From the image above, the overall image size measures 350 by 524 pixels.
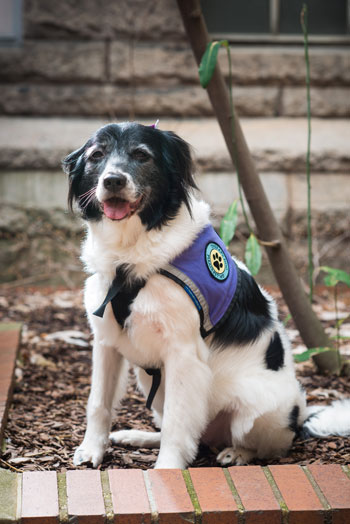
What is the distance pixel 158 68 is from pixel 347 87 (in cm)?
179

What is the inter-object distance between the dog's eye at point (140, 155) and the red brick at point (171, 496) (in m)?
1.16

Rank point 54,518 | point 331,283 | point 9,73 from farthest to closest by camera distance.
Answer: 1. point 9,73
2. point 331,283
3. point 54,518

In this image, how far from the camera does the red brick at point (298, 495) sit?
79.0 inches

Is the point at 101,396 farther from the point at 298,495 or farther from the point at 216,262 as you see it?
the point at 298,495

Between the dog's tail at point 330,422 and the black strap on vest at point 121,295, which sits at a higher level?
the black strap on vest at point 121,295

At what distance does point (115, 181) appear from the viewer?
7.82ft

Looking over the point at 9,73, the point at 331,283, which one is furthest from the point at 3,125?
the point at 331,283

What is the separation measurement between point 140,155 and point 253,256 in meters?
1.03

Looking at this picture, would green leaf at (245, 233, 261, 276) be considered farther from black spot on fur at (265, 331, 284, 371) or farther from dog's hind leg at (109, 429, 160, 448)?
dog's hind leg at (109, 429, 160, 448)

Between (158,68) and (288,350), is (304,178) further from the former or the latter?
(288,350)

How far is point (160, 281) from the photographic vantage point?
2479 millimetres

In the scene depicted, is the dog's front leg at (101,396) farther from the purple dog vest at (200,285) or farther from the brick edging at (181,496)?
the brick edging at (181,496)

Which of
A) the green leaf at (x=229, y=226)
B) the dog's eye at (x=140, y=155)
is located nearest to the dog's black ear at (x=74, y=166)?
the dog's eye at (x=140, y=155)

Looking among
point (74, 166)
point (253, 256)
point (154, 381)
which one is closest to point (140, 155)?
point (74, 166)
